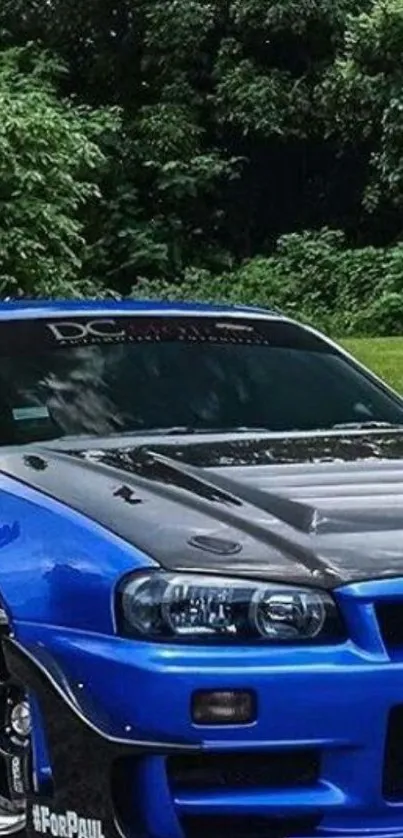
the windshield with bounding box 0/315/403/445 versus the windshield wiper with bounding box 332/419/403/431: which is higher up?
the windshield with bounding box 0/315/403/445

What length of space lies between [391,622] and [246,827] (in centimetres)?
46

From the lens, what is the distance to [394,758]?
278 cm

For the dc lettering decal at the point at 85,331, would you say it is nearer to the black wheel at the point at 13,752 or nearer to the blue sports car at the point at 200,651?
the blue sports car at the point at 200,651

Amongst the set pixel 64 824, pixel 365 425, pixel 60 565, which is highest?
pixel 60 565

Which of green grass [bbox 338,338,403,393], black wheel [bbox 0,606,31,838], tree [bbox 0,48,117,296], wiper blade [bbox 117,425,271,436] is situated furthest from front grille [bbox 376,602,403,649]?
tree [bbox 0,48,117,296]

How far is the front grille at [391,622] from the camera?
279cm

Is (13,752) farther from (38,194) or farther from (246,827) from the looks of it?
(38,194)

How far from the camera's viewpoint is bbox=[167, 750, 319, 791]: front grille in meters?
2.77

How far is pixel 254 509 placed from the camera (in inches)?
124

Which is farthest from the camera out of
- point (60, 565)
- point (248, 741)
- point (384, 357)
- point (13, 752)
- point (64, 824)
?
point (384, 357)

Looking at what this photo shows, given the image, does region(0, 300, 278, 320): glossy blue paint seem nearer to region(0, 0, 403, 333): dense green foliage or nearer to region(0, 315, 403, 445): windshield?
region(0, 315, 403, 445): windshield

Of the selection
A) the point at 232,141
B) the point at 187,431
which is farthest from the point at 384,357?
the point at 232,141

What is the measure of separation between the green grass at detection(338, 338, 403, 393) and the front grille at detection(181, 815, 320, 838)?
8498 millimetres

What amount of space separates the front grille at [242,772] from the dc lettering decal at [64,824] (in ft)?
0.62
